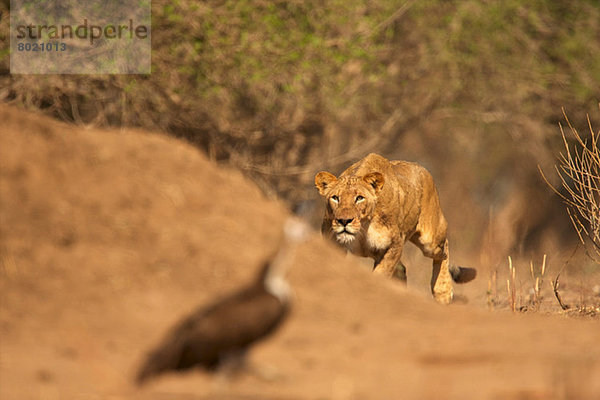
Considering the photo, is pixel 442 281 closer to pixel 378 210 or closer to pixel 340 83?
pixel 378 210

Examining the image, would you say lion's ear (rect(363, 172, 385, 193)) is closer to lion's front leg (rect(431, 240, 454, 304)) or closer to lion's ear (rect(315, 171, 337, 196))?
lion's ear (rect(315, 171, 337, 196))

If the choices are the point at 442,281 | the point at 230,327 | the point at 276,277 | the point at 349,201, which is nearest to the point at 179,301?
the point at 276,277

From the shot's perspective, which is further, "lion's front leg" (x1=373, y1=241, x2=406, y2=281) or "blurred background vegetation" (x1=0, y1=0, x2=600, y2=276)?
"blurred background vegetation" (x1=0, y1=0, x2=600, y2=276)

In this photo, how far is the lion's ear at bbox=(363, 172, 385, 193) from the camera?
914 centimetres

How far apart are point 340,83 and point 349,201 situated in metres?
7.41

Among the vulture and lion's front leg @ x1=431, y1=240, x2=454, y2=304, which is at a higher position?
the vulture

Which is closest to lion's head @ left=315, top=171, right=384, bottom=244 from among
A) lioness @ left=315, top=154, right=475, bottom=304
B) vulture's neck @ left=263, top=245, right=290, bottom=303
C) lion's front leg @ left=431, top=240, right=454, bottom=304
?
lioness @ left=315, top=154, right=475, bottom=304

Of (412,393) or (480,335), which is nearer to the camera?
(412,393)

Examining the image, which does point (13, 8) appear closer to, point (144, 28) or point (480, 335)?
point (144, 28)

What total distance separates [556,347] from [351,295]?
4.69 feet

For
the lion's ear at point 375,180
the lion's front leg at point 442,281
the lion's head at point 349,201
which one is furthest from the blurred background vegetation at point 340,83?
the lion's ear at point 375,180

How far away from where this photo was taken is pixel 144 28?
13.9 metres

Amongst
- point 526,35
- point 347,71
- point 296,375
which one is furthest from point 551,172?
point 296,375

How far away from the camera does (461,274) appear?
1075 cm
